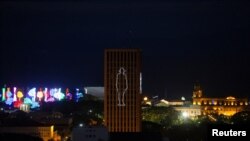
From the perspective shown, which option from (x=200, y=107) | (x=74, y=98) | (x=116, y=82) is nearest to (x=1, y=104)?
(x=74, y=98)

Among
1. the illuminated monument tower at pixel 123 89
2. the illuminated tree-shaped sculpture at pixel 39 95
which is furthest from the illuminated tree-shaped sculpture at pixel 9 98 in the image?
the illuminated monument tower at pixel 123 89

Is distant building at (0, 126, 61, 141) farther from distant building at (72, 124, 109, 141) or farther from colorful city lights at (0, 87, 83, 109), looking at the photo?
colorful city lights at (0, 87, 83, 109)

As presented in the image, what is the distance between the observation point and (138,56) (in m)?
40.6

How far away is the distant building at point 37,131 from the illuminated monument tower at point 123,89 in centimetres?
721

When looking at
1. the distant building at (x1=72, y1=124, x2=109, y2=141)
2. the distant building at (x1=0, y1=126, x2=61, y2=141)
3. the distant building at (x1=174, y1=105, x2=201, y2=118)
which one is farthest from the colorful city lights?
the distant building at (x1=72, y1=124, x2=109, y2=141)

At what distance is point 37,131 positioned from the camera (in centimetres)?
4712

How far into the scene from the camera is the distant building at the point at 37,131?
46.1 meters

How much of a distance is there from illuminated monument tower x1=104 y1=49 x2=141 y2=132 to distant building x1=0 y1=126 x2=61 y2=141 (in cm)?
721

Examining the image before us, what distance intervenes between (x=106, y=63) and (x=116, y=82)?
1259 millimetres

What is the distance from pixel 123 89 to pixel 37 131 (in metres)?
9.10

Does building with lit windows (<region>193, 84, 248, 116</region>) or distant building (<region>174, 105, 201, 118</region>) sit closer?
distant building (<region>174, 105, 201, 118</region>)

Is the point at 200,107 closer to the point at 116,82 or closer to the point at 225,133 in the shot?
the point at 116,82

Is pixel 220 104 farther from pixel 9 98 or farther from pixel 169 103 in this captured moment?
pixel 9 98

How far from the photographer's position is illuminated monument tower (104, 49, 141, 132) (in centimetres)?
4022
